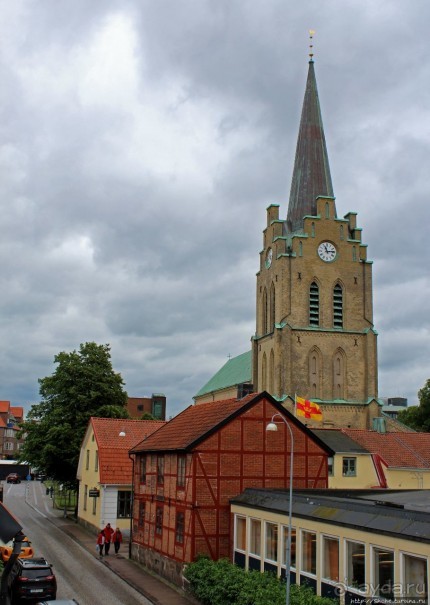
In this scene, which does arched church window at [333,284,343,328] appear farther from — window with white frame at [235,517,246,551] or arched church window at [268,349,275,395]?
window with white frame at [235,517,246,551]

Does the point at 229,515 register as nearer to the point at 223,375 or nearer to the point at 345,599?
the point at 345,599

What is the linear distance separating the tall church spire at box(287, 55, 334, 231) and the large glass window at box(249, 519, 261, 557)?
4354 cm

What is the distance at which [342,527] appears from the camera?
19.3 meters

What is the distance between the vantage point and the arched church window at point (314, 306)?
61.6m

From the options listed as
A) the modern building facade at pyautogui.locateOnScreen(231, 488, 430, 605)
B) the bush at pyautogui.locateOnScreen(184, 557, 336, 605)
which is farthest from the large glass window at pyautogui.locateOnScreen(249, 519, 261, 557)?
the bush at pyautogui.locateOnScreen(184, 557, 336, 605)

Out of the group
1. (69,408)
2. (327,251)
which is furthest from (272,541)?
(327,251)

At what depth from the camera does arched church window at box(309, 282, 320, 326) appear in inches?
2425

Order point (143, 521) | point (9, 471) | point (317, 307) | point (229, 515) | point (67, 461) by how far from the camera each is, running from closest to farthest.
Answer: point (229, 515)
point (143, 521)
point (67, 461)
point (317, 307)
point (9, 471)

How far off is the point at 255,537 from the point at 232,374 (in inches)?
2603

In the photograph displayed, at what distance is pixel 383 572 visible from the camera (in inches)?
698

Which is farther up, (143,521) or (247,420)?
(247,420)

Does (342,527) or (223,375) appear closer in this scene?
(342,527)

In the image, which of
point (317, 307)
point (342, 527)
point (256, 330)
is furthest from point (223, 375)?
point (342, 527)

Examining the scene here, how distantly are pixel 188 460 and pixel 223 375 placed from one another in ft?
224
